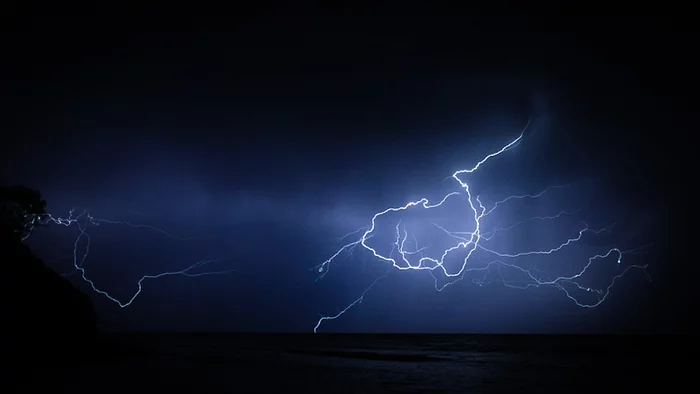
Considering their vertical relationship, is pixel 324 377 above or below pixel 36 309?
below

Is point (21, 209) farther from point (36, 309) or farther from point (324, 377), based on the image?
point (324, 377)

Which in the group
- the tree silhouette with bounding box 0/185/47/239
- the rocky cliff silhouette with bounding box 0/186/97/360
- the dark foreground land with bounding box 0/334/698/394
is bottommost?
the dark foreground land with bounding box 0/334/698/394

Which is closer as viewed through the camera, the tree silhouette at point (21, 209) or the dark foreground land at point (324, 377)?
the dark foreground land at point (324, 377)

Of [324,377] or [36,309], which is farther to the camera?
[36,309]

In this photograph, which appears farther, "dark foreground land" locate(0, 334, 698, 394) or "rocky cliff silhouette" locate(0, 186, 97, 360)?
"rocky cliff silhouette" locate(0, 186, 97, 360)

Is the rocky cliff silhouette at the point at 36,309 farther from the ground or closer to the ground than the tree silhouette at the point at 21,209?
closer to the ground

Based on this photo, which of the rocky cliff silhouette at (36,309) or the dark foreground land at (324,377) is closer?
the dark foreground land at (324,377)

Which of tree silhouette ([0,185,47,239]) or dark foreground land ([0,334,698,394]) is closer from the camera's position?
dark foreground land ([0,334,698,394])

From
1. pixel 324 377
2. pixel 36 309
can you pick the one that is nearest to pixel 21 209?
pixel 36 309

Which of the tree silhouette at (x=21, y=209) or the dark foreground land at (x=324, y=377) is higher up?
the tree silhouette at (x=21, y=209)

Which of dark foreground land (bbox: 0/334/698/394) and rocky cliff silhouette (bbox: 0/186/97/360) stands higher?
rocky cliff silhouette (bbox: 0/186/97/360)

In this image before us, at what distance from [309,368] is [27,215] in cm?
1574

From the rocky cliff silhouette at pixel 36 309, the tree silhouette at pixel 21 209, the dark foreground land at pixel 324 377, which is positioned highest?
the tree silhouette at pixel 21 209

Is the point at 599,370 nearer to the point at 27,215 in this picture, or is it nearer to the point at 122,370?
the point at 122,370
